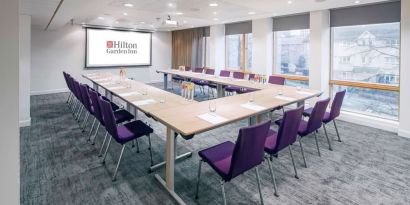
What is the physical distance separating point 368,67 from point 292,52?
2.02 meters

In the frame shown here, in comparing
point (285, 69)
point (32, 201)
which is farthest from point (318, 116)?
point (285, 69)

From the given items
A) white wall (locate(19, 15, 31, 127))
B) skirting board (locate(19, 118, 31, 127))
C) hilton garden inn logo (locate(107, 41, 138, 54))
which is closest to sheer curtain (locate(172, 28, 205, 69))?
hilton garden inn logo (locate(107, 41, 138, 54))

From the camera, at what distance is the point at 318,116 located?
10.0ft

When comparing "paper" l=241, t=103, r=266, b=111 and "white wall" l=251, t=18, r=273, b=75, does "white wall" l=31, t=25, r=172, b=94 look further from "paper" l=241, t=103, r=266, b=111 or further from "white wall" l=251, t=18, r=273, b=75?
"paper" l=241, t=103, r=266, b=111

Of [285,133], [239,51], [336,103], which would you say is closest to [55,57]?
[239,51]

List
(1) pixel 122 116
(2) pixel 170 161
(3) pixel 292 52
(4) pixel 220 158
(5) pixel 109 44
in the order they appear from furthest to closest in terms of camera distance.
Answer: (5) pixel 109 44 < (3) pixel 292 52 < (1) pixel 122 116 < (2) pixel 170 161 < (4) pixel 220 158

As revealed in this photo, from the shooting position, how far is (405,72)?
13.8 ft

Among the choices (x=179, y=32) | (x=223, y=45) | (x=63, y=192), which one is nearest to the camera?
(x=63, y=192)

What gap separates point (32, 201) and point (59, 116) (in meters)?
3.53

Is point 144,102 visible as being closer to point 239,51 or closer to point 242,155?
point 242,155

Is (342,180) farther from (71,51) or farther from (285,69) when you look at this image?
(71,51)

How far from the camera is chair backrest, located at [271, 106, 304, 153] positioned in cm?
239

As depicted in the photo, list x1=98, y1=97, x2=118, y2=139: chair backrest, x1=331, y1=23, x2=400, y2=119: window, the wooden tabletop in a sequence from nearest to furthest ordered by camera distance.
Answer: 1. the wooden tabletop
2. x1=98, y1=97, x2=118, y2=139: chair backrest
3. x1=331, y1=23, x2=400, y2=119: window

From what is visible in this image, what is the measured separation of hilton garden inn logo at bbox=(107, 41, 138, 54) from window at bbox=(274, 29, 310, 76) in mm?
5803
